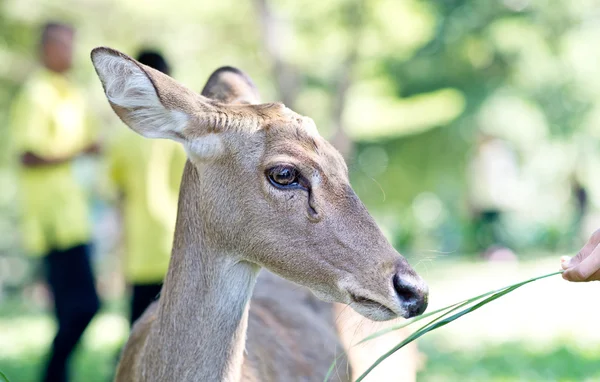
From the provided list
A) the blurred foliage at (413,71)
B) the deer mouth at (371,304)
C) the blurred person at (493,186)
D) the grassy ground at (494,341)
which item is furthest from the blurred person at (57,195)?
the blurred person at (493,186)

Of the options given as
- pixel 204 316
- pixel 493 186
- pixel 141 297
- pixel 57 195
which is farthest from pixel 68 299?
pixel 493 186

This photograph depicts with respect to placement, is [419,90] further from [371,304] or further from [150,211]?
[371,304]

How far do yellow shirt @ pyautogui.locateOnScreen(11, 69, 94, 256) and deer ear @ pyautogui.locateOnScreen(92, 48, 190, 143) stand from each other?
3.13m

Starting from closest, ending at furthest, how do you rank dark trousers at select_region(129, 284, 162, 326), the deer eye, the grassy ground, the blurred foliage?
the deer eye → dark trousers at select_region(129, 284, 162, 326) → the grassy ground → the blurred foliage

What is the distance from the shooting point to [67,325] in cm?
595

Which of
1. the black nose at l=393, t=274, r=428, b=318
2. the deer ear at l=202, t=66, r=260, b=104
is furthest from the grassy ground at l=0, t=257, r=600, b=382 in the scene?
the black nose at l=393, t=274, r=428, b=318

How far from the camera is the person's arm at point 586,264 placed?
2.97 m

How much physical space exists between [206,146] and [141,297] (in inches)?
104

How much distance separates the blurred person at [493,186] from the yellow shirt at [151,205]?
412 inches

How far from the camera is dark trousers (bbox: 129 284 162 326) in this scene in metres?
5.75

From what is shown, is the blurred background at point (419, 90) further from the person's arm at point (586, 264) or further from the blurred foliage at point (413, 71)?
the person's arm at point (586, 264)

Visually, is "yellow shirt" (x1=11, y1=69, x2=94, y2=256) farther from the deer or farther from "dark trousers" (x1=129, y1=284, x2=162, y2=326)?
the deer

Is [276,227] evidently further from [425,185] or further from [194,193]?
[425,185]

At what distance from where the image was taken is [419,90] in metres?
18.8
